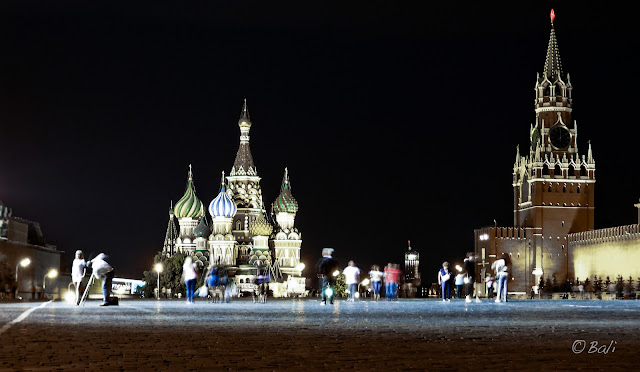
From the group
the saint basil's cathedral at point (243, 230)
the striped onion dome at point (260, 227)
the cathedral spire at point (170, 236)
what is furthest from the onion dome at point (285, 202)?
the cathedral spire at point (170, 236)

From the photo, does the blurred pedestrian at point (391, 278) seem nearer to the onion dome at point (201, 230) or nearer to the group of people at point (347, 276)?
the group of people at point (347, 276)

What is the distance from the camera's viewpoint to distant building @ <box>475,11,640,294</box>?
367ft

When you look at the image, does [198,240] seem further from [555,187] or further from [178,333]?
[178,333]

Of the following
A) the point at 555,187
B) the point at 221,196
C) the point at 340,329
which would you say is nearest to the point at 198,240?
the point at 221,196

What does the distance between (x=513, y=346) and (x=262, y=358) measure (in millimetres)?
2507

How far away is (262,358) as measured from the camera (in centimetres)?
946

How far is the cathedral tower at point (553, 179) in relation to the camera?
113688 mm

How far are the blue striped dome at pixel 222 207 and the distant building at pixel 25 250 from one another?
22.7 m

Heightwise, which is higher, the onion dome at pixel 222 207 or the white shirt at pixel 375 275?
the onion dome at pixel 222 207

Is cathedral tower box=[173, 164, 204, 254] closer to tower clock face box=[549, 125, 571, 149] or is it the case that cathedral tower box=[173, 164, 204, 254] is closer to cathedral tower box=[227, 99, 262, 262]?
cathedral tower box=[227, 99, 262, 262]

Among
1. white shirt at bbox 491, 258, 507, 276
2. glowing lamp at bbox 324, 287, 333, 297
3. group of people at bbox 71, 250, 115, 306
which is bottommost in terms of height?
glowing lamp at bbox 324, 287, 333, 297

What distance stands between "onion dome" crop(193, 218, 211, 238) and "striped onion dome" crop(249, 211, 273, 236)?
5.53 m

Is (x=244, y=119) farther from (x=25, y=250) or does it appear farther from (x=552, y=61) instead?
(x=25, y=250)

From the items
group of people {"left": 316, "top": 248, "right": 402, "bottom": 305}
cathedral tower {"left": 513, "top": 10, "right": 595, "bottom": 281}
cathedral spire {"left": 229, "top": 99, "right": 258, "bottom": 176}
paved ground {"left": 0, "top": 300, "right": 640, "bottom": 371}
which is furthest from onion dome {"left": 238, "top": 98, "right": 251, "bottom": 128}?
paved ground {"left": 0, "top": 300, "right": 640, "bottom": 371}
